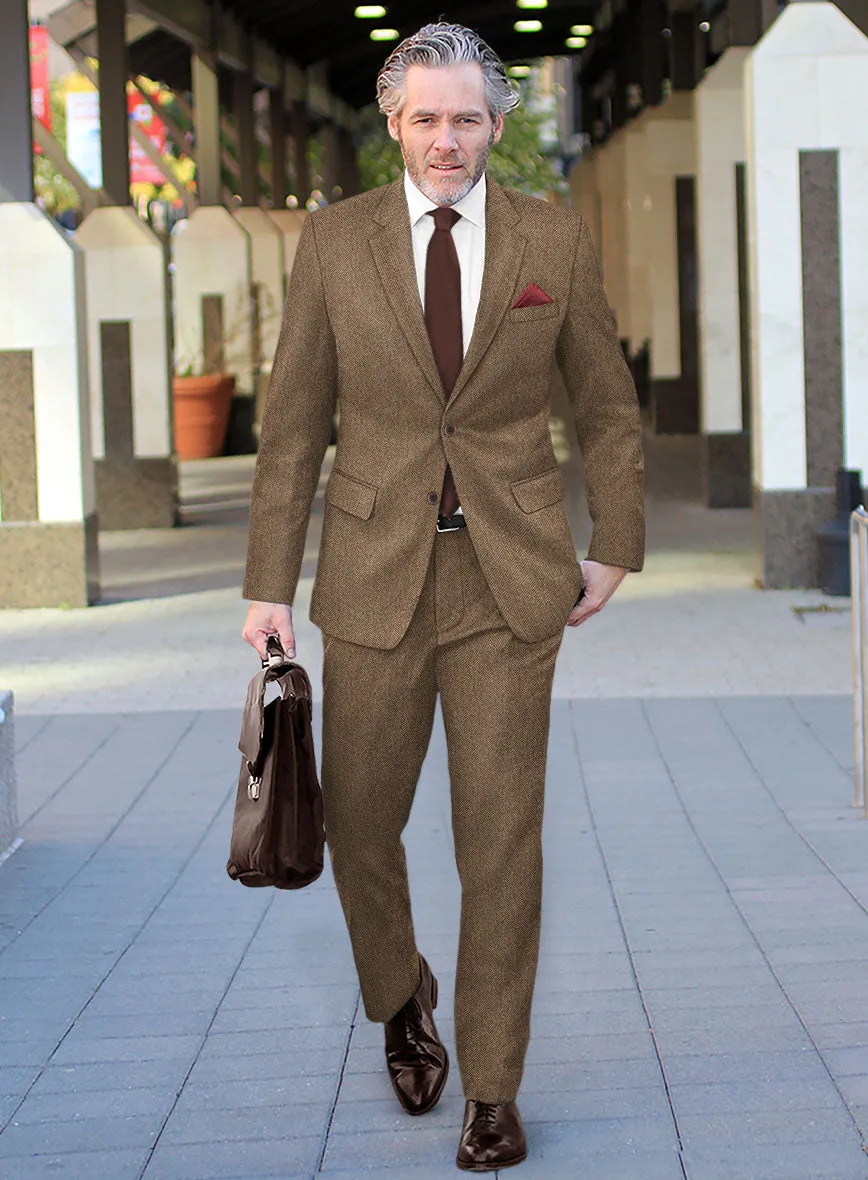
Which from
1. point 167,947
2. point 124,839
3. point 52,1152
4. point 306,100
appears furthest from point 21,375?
point 306,100

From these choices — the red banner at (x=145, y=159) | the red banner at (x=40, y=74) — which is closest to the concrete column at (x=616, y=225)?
the red banner at (x=40, y=74)

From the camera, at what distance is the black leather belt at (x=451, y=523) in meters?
3.71

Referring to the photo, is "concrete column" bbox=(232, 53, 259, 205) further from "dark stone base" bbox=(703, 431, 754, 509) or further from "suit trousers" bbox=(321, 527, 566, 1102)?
"suit trousers" bbox=(321, 527, 566, 1102)

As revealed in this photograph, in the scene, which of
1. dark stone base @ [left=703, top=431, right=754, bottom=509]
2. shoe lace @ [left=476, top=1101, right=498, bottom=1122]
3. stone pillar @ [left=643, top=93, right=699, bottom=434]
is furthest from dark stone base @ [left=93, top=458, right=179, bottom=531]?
shoe lace @ [left=476, top=1101, right=498, bottom=1122]

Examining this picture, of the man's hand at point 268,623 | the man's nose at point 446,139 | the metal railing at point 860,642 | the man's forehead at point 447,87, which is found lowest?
the metal railing at point 860,642

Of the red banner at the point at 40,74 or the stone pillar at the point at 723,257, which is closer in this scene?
the stone pillar at the point at 723,257

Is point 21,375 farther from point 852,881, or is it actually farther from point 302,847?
point 302,847

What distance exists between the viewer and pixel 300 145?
31875mm

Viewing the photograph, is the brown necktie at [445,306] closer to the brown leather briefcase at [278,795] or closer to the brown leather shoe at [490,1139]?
the brown leather briefcase at [278,795]

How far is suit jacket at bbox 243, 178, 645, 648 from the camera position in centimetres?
366

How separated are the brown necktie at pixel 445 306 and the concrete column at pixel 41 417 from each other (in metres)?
7.87

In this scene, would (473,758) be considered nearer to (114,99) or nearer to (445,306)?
(445,306)

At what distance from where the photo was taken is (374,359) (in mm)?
3666

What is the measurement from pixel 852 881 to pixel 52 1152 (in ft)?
8.20
